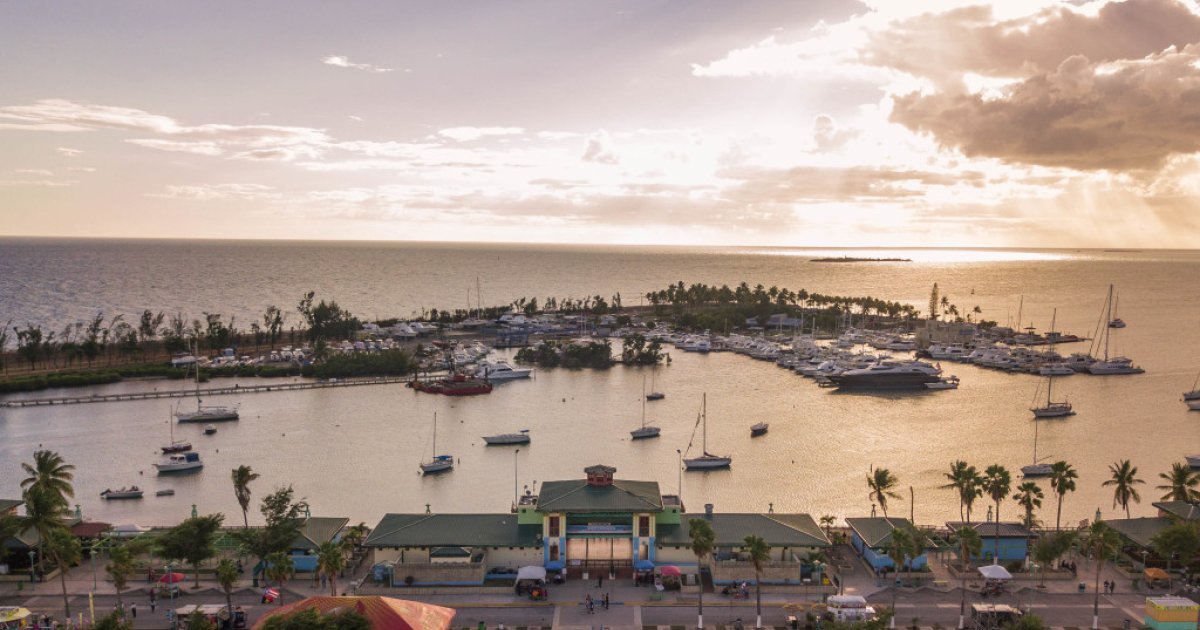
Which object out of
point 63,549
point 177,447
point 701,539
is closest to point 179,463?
point 177,447

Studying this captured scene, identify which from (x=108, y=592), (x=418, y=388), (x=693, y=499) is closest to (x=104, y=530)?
(x=108, y=592)

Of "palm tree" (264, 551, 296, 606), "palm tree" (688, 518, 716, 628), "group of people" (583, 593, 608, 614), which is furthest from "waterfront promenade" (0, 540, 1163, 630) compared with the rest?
"palm tree" (688, 518, 716, 628)

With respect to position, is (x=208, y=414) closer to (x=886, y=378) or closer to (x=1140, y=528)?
(x=886, y=378)

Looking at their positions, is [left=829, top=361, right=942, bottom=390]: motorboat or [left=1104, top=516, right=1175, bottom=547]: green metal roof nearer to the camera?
[left=1104, top=516, right=1175, bottom=547]: green metal roof

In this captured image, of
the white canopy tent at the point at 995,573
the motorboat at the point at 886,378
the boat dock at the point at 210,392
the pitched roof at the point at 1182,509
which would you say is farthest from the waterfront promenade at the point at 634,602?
the motorboat at the point at 886,378

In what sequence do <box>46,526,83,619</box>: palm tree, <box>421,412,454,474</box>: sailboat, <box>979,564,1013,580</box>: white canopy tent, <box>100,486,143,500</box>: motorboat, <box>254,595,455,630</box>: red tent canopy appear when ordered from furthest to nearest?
1. <box>421,412,454,474</box>: sailboat
2. <box>100,486,143,500</box>: motorboat
3. <box>979,564,1013,580</box>: white canopy tent
4. <box>46,526,83,619</box>: palm tree
5. <box>254,595,455,630</box>: red tent canopy

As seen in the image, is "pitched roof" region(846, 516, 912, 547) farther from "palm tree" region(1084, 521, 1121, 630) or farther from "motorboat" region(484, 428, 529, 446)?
"motorboat" region(484, 428, 529, 446)

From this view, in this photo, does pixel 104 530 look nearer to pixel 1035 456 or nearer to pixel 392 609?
pixel 392 609
